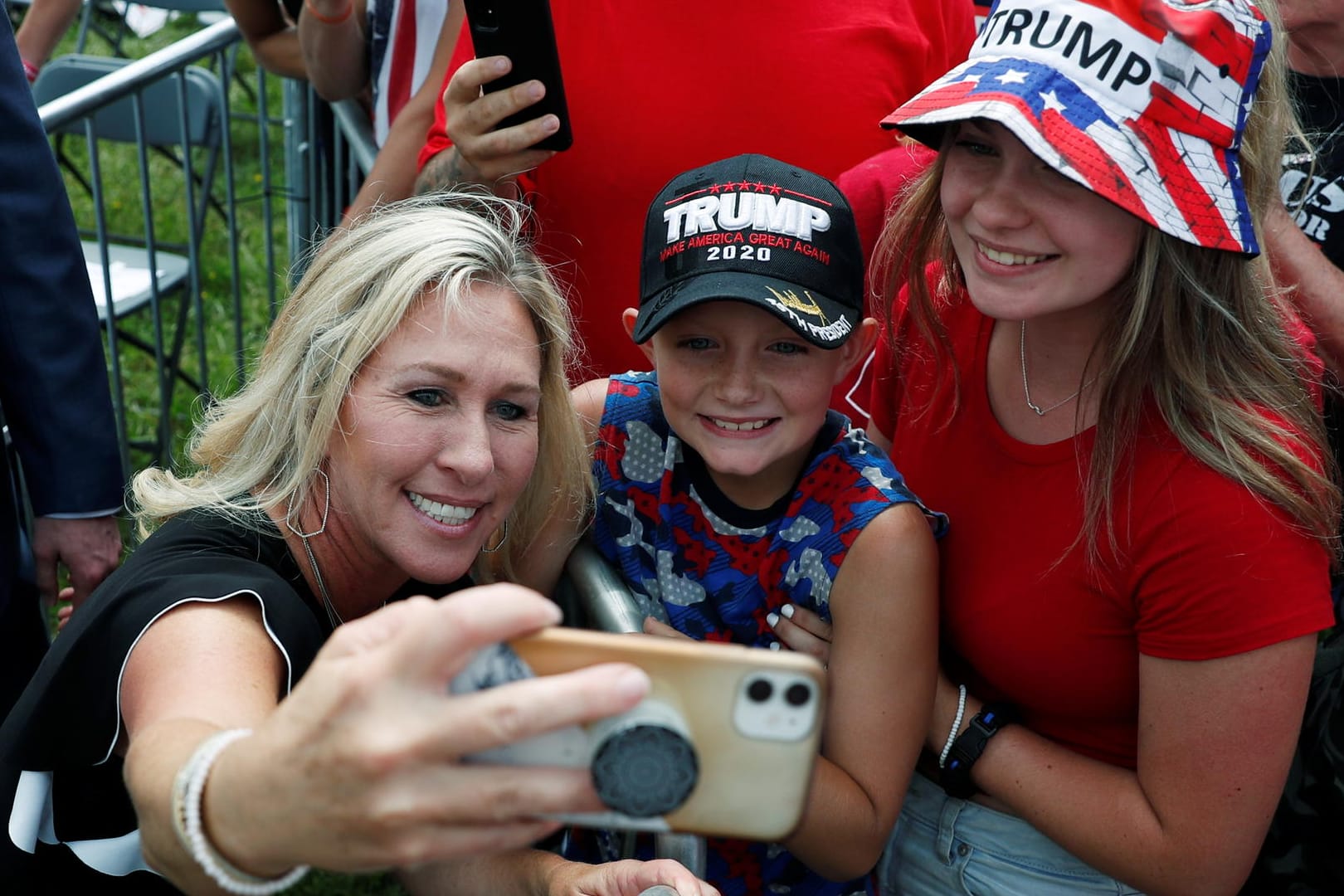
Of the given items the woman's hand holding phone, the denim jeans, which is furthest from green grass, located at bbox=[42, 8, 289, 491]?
the denim jeans

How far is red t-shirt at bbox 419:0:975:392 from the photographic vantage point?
7.96 ft

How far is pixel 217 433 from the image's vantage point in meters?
2.16

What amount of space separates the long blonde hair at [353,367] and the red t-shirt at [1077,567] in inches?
24.2

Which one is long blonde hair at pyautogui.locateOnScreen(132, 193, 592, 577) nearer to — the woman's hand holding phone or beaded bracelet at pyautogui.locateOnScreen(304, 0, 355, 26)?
A: the woman's hand holding phone

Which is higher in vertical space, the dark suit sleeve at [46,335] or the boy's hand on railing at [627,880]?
the dark suit sleeve at [46,335]

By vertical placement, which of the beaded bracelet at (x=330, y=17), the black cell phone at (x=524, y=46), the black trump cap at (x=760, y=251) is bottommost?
the black trump cap at (x=760, y=251)

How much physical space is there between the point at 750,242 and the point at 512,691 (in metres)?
1.15

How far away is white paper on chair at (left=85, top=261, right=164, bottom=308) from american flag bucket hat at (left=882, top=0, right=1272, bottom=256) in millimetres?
3766

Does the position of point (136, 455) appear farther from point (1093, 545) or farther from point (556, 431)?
point (1093, 545)

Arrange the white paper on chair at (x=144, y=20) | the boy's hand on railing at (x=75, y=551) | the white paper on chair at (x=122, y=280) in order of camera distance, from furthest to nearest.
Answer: the white paper on chair at (x=144, y=20), the white paper on chair at (x=122, y=280), the boy's hand on railing at (x=75, y=551)

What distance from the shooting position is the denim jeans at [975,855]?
79.4 inches

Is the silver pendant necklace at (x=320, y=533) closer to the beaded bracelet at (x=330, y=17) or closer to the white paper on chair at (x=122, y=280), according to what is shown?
the beaded bracelet at (x=330, y=17)

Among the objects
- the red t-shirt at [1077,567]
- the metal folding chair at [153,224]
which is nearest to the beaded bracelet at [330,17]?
the metal folding chair at [153,224]

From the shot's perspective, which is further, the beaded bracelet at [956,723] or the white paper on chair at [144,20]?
the white paper on chair at [144,20]
